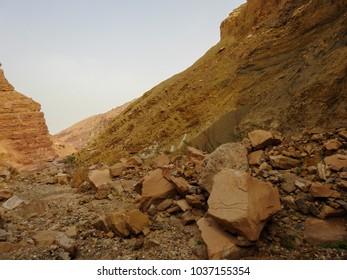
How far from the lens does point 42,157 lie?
2455 cm

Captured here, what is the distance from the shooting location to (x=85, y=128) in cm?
5606

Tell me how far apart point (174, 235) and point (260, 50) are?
9564 mm

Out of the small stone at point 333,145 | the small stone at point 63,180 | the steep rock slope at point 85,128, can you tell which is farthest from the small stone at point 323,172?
the steep rock slope at point 85,128

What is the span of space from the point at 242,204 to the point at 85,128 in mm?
56220

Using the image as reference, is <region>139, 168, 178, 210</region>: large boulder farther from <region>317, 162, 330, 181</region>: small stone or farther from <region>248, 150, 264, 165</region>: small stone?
<region>317, 162, 330, 181</region>: small stone

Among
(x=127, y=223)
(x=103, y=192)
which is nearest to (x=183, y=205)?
(x=127, y=223)

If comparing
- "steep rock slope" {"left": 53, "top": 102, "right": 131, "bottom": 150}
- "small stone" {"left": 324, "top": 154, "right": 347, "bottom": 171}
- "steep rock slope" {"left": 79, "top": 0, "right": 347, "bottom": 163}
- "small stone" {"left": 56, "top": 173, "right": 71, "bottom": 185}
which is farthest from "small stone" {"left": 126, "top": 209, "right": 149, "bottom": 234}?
A: "steep rock slope" {"left": 53, "top": 102, "right": 131, "bottom": 150}

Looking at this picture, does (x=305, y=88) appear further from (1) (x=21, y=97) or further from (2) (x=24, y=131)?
(1) (x=21, y=97)

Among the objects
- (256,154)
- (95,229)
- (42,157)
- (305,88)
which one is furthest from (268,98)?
(42,157)

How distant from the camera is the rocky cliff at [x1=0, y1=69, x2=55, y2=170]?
22953 millimetres

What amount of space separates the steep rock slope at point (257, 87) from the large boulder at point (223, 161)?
2.07 m

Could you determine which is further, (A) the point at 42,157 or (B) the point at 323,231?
(A) the point at 42,157

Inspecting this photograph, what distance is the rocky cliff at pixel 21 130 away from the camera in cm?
2295

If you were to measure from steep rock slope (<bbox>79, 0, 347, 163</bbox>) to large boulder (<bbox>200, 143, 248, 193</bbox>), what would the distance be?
2.07m
